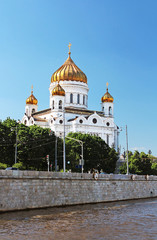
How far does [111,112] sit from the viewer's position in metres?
107

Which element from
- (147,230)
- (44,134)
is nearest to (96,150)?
(44,134)

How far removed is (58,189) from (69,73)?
73.7 metres

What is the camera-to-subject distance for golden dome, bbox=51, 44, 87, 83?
102 m

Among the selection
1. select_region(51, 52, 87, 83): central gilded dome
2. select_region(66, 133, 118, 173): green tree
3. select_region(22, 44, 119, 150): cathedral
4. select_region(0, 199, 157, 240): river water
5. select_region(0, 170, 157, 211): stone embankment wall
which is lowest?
select_region(0, 199, 157, 240): river water

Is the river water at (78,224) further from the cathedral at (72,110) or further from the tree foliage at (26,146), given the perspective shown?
the cathedral at (72,110)

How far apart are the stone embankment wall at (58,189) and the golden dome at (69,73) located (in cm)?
6291

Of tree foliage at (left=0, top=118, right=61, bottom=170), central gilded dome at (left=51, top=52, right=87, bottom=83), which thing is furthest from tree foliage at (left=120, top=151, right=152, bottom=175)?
central gilded dome at (left=51, top=52, right=87, bottom=83)

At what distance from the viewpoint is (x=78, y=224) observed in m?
22.6

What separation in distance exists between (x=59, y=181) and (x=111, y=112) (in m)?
77.1

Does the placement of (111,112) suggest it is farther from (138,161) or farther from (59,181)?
(59,181)

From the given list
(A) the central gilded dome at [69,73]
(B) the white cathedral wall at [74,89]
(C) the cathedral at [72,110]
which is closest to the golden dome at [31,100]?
(C) the cathedral at [72,110]

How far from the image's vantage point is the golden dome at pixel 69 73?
335 feet

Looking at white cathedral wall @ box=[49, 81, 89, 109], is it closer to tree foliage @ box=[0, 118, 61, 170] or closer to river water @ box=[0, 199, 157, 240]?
tree foliage @ box=[0, 118, 61, 170]

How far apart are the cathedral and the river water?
217ft
